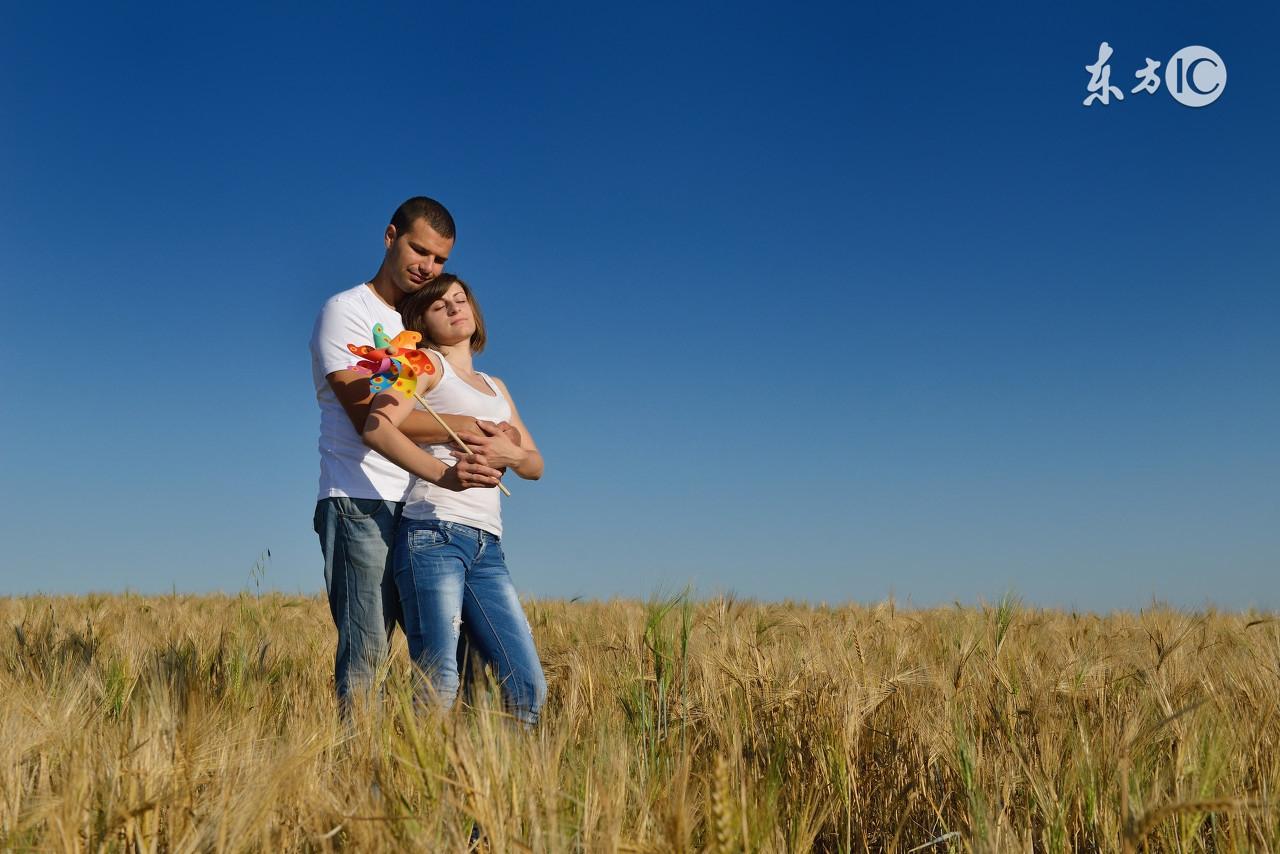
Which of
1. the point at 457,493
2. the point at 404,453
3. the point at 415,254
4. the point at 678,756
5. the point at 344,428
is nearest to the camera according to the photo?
the point at 678,756

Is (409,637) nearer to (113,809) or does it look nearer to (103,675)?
(113,809)

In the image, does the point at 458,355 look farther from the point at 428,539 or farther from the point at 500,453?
the point at 428,539

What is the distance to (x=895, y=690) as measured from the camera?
117 inches

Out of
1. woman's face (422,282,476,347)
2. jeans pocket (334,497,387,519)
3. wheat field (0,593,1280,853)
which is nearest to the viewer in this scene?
wheat field (0,593,1280,853)

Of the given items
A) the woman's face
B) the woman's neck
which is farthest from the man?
the woman's neck

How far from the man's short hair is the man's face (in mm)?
14

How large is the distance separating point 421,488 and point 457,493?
12cm

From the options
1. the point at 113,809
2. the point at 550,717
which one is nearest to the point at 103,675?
the point at 550,717

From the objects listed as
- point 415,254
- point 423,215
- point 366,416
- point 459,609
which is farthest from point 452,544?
point 423,215

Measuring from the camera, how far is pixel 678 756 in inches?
92.9

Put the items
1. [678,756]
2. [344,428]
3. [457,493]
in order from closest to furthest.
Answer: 1. [678,756]
2. [457,493]
3. [344,428]

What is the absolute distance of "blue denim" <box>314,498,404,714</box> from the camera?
9.46 feet

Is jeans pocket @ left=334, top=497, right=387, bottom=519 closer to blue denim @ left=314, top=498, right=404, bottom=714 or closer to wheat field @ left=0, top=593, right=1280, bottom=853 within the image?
blue denim @ left=314, top=498, right=404, bottom=714

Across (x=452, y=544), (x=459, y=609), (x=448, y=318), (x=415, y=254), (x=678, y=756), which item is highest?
(x=415, y=254)
